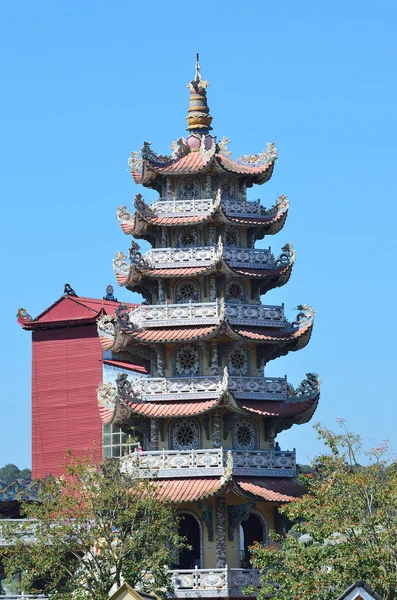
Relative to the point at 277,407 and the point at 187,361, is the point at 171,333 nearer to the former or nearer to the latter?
the point at 187,361

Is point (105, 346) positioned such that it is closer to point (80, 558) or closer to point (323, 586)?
point (80, 558)

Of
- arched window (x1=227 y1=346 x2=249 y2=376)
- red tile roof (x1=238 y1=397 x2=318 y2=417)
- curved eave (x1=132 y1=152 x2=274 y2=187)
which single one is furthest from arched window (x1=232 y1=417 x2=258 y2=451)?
curved eave (x1=132 y1=152 x2=274 y2=187)

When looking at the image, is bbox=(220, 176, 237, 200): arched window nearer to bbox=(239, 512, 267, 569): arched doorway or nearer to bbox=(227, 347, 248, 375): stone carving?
bbox=(227, 347, 248, 375): stone carving

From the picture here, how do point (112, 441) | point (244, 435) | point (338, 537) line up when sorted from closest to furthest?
1. point (338, 537)
2. point (244, 435)
3. point (112, 441)

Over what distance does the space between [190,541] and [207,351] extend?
279 inches

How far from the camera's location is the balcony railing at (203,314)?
5047cm

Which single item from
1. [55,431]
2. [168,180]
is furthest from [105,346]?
[55,431]

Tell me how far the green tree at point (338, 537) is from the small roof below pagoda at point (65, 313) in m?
25.4

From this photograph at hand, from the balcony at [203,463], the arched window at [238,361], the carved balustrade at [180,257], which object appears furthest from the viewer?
the carved balustrade at [180,257]

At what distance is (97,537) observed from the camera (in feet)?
138

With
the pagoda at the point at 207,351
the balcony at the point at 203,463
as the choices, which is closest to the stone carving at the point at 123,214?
the pagoda at the point at 207,351

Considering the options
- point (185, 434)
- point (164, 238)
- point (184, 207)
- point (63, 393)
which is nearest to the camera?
point (185, 434)

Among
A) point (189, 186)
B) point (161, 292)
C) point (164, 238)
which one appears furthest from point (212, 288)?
point (189, 186)

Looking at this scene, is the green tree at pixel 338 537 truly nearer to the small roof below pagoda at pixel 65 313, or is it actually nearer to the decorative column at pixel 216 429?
the decorative column at pixel 216 429
